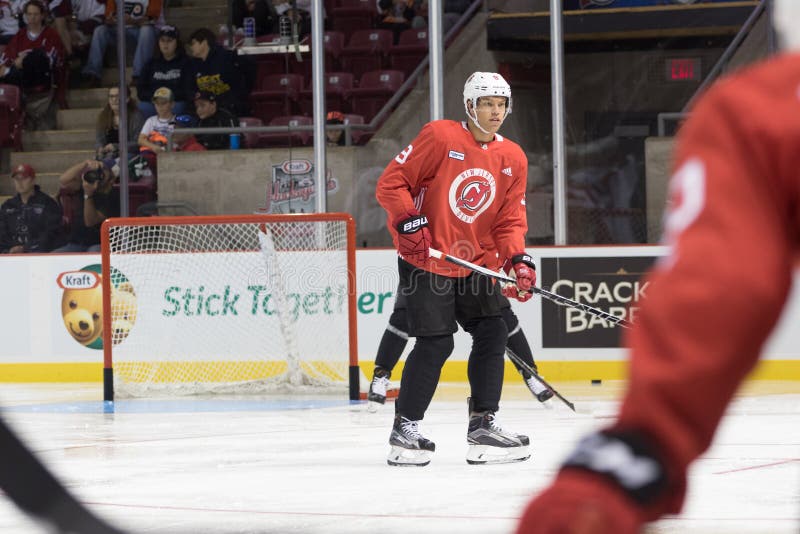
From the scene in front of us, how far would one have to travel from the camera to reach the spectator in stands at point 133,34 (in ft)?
30.9

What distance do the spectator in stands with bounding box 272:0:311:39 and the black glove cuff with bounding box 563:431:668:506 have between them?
318 inches

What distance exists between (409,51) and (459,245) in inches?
186

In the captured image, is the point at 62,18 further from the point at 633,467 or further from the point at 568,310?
the point at 633,467

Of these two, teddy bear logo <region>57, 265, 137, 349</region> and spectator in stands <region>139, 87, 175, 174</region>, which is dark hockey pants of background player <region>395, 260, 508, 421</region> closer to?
teddy bear logo <region>57, 265, 137, 349</region>

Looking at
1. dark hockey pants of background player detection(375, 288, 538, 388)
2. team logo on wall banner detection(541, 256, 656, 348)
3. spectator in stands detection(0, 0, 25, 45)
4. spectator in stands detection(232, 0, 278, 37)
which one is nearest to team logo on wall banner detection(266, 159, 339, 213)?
spectator in stands detection(232, 0, 278, 37)

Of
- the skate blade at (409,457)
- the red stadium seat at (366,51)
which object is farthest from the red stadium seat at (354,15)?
the skate blade at (409,457)

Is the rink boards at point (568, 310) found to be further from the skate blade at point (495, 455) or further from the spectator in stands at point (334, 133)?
the skate blade at point (495, 455)

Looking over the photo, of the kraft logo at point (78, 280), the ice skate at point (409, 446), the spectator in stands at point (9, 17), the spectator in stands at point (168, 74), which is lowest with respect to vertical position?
the ice skate at point (409, 446)

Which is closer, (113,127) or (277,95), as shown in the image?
(277,95)

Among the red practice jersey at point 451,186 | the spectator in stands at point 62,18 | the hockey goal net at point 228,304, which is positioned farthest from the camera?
the spectator in stands at point 62,18

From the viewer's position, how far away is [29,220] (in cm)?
914

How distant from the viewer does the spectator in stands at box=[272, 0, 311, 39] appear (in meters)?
8.83

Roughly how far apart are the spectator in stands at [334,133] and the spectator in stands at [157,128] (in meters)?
1.09

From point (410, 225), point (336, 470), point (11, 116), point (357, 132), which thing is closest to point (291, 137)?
point (357, 132)
